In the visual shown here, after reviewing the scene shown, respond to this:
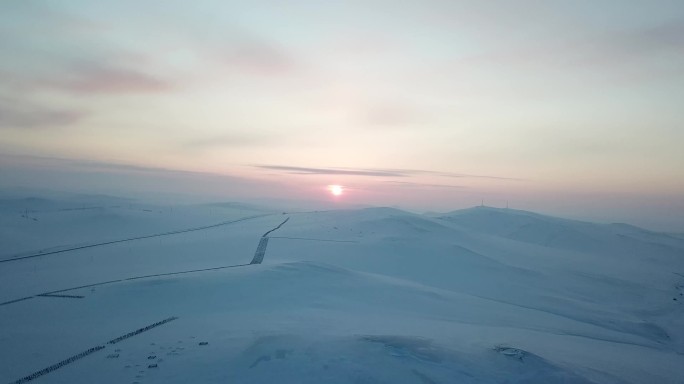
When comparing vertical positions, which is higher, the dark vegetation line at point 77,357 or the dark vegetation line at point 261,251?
the dark vegetation line at point 77,357

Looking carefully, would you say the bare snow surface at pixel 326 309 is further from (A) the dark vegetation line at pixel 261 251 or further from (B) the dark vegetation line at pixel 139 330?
(A) the dark vegetation line at pixel 261 251

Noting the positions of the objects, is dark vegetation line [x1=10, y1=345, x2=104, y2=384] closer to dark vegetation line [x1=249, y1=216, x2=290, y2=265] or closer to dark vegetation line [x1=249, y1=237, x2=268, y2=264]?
dark vegetation line [x1=249, y1=216, x2=290, y2=265]

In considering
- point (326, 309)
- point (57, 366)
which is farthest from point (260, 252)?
point (57, 366)

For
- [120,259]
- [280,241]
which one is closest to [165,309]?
[120,259]

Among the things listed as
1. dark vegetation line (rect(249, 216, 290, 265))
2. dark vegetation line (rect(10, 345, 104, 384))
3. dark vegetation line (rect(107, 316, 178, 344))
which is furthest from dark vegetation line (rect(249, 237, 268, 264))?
dark vegetation line (rect(10, 345, 104, 384))

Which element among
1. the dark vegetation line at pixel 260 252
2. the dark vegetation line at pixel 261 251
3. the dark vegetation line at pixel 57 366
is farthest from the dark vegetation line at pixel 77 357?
the dark vegetation line at pixel 260 252

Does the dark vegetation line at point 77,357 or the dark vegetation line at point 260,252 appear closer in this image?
the dark vegetation line at point 77,357

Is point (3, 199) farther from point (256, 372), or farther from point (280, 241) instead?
point (256, 372)

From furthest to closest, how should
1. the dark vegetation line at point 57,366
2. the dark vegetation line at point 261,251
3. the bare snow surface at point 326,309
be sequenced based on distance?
the dark vegetation line at point 261,251 < the bare snow surface at point 326,309 < the dark vegetation line at point 57,366

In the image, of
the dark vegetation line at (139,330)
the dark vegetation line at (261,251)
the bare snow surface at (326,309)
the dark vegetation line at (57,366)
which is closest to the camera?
the dark vegetation line at (57,366)
